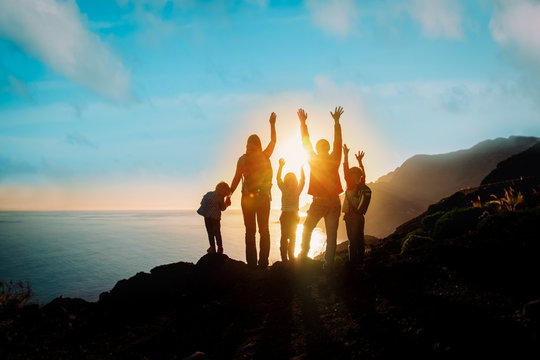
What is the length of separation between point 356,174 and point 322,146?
169 centimetres

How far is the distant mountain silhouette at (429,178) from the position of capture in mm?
108562

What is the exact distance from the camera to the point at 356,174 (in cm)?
680

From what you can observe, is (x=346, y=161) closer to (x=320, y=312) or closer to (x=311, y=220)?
(x=311, y=220)

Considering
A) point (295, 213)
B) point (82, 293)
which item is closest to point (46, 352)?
point (295, 213)


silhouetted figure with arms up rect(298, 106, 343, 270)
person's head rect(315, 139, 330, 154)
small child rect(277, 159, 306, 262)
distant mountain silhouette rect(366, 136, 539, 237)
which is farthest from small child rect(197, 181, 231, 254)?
distant mountain silhouette rect(366, 136, 539, 237)

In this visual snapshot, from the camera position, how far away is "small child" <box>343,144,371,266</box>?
6492 millimetres

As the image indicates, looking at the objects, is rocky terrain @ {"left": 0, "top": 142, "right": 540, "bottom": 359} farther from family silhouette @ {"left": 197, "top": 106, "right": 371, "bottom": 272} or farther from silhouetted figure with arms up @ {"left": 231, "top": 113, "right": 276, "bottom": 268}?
silhouetted figure with arms up @ {"left": 231, "top": 113, "right": 276, "bottom": 268}

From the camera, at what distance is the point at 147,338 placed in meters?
3.87

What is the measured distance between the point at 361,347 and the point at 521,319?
4.69 ft

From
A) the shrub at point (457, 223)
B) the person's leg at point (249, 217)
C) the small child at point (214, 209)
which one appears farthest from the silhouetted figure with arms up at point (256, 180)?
the shrub at point (457, 223)

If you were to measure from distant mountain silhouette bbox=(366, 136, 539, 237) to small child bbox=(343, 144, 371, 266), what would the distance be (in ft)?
328

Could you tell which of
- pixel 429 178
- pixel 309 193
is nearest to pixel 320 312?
pixel 309 193

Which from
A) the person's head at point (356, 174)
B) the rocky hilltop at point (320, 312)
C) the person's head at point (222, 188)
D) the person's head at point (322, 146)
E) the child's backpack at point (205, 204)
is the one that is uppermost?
the person's head at point (322, 146)

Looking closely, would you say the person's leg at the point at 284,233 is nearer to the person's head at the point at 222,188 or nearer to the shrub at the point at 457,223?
the person's head at the point at 222,188
